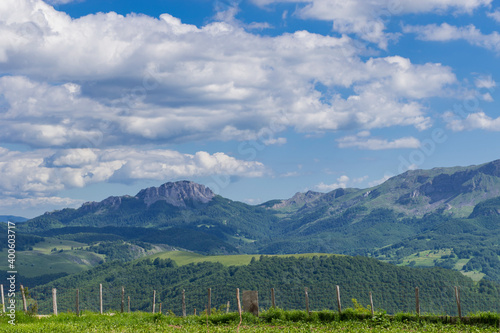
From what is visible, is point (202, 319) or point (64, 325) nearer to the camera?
point (64, 325)

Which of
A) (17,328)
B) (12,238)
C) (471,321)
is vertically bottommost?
(471,321)

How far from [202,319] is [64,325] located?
10.9m

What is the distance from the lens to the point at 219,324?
40156 millimetres

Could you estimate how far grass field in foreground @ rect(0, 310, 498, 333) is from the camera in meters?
35.1

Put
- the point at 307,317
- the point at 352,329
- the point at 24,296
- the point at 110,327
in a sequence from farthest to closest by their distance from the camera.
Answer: the point at 24,296
the point at 307,317
the point at 110,327
the point at 352,329

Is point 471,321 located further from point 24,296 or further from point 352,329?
point 24,296

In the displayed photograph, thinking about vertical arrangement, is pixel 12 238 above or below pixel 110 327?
above

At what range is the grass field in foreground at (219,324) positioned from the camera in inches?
1383

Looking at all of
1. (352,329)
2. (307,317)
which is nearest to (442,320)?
(352,329)

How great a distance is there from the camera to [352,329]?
34844mm

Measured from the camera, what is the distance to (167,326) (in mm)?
38656

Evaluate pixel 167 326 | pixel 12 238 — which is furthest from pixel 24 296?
pixel 167 326

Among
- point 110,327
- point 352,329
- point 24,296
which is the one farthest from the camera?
point 24,296

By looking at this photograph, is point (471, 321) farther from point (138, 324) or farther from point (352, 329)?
point (138, 324)
